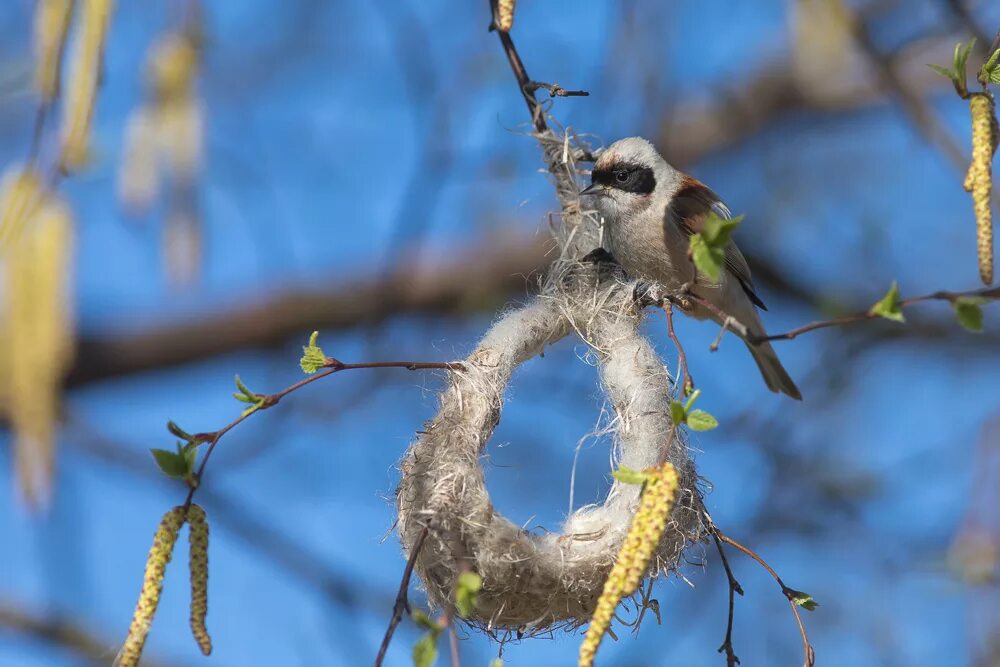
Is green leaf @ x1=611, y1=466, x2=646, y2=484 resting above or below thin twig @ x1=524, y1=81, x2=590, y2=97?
below

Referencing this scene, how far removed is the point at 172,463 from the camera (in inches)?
62.6

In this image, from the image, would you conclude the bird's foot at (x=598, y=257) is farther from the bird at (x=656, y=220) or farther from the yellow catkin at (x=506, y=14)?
the yellow catkin at (x=506, y=14)

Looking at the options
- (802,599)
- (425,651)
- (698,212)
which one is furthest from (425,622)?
(698,212)

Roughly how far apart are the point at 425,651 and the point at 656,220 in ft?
7.32

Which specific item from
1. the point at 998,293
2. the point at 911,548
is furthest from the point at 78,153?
the point at 911,548

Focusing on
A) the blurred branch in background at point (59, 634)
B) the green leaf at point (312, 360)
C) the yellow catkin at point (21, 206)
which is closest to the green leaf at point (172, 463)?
the green leaf at point (312, 360)

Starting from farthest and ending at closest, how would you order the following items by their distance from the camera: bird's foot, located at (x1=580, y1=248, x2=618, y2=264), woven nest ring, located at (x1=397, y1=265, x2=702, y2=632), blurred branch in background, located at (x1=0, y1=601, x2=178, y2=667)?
blurred branch in background, located at (x1=0, y1=601, x2=178, y2=667)
bird's foot, located at (x1=580, y1=248, x2=618, y2=264)
woven nest ring, located at (x1=397, y1=265, x2=702, y2=632)

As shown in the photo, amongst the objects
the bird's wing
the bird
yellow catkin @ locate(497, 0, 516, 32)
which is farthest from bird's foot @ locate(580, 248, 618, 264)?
yellow catkin @ locate(497, 0, 516, 32)

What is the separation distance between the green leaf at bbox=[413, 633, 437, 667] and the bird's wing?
2.19 metres

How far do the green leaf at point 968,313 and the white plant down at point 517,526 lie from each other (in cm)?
71

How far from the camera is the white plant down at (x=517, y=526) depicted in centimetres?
214

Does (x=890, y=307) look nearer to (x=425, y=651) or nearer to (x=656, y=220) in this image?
(x=425, y=651)

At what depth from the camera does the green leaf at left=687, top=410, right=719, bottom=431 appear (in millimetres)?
1551

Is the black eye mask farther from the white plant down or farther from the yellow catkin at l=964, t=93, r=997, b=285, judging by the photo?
the yellow catkin at l=964, t=93, r=997, b=285
